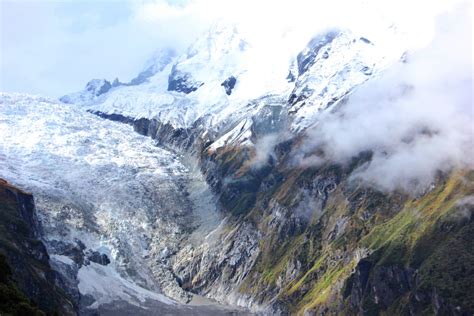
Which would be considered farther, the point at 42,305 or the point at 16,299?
the point at 42,305

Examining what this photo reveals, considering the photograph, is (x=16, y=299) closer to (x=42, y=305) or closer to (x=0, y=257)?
(x=0, y=257)

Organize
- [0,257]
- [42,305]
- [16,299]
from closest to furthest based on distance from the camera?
[16,299] < [0,257] < [42,305]

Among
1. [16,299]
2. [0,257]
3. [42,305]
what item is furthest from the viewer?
[42,305]

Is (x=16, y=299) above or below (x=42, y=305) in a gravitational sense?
above

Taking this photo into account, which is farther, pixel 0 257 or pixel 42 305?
pixel 42 305

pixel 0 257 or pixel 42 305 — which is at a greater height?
pixel 0 257

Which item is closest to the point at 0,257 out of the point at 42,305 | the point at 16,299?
the point at 16,299
